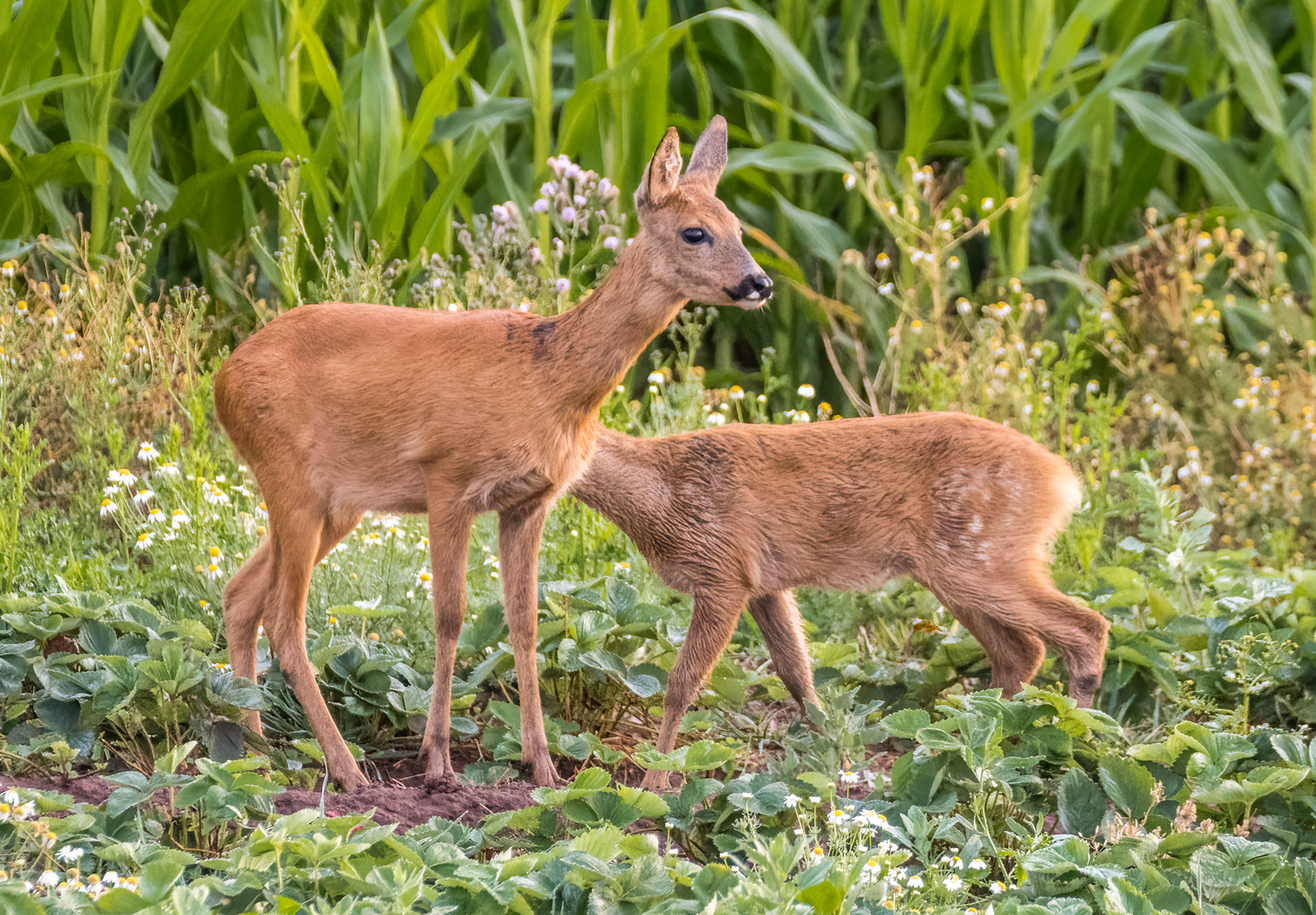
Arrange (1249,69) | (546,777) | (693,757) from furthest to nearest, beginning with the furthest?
(1249,69) → (546,777) → (693,757)

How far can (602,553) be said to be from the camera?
6082 mm

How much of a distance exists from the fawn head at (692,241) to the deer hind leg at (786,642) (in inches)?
46.8

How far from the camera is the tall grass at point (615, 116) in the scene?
24.5 ft

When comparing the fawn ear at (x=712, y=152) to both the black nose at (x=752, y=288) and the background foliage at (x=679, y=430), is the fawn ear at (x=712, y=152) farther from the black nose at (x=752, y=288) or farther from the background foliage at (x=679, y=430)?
the background foliage at (x=679, y=430)

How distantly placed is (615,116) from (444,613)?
15.5ft

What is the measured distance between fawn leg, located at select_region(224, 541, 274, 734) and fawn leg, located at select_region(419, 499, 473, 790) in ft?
2.01

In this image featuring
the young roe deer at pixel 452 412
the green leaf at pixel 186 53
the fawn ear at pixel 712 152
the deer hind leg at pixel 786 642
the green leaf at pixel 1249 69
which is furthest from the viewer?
the green leaf at pixel 1249 69

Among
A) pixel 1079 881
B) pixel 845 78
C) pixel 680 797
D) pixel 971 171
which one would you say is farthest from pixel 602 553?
pixel 845 78

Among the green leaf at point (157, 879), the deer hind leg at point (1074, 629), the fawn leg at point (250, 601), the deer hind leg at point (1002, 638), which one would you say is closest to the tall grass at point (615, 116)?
the fawn leg at point (250, 601)

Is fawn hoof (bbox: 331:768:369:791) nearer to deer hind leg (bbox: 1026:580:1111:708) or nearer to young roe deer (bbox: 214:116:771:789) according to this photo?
young roe deer (bbox: 214:116:771:789)

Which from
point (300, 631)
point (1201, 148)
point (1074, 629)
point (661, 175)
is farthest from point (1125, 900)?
point (1201, 148)

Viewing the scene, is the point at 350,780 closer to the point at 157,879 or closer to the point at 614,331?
the point at 157,879

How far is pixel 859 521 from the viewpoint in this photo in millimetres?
4715

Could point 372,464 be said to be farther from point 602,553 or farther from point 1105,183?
point 1105,183
